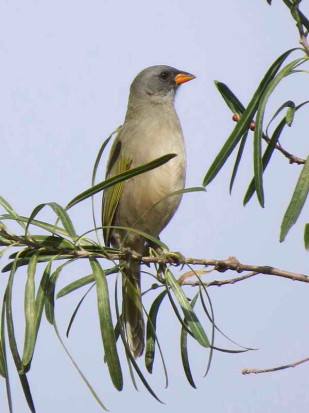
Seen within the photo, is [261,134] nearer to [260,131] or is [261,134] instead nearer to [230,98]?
[260,131]

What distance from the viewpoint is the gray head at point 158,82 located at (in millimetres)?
5656

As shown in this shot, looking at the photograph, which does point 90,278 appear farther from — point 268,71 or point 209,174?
point 268,71

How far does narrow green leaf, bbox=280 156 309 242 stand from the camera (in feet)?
7.33

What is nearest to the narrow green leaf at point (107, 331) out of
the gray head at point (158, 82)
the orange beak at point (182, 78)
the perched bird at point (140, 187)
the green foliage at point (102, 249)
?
the green foliage at point (102, 249)

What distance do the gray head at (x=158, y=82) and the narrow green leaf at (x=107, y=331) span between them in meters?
3.28

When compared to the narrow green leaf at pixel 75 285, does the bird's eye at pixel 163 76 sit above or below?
above

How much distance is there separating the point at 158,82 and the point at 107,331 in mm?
3583

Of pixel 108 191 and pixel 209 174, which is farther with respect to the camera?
pixel 108 191

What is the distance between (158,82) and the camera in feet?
18.9

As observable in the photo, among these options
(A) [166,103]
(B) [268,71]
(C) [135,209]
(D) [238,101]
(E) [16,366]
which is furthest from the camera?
(A) [166,103]

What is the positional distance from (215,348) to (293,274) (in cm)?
36

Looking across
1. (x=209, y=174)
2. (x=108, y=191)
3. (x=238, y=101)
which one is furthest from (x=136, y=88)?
(x=209, y=174)

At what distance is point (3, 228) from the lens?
246 cm

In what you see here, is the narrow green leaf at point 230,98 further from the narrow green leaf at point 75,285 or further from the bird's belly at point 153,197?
the bird's belly at point 153,197
